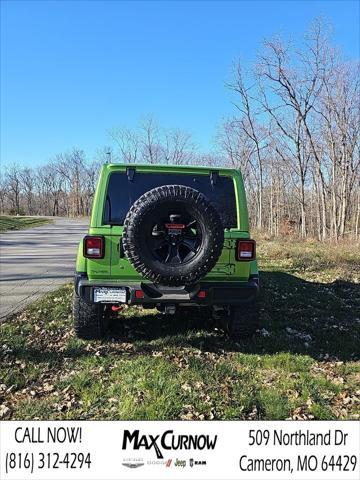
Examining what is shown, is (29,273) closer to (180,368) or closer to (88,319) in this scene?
(88,319)

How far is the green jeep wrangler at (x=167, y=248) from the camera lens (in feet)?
13.9

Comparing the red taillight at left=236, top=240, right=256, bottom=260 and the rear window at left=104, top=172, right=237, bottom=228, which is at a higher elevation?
the rear window at left=104, top=172, right=237, bottom=228

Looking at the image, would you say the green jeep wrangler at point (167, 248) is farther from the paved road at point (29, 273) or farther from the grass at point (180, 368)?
the paved road at point (29, 273)

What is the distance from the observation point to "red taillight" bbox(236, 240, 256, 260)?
15.6 feet

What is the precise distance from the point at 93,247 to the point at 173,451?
241 centimetres

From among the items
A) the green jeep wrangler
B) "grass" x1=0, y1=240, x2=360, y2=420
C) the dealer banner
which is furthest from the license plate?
Result: the dealer banner

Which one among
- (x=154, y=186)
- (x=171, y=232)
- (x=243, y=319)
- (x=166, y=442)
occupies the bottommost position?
(x=166, y=442)

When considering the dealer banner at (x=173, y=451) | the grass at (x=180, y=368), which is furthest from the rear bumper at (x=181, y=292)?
the dealer banner at (x=173, y=451)

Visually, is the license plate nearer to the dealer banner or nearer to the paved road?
the dealer banner

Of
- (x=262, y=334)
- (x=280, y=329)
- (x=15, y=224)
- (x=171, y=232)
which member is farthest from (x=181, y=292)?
(x=15, y=224)

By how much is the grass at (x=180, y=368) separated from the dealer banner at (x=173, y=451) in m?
0.69

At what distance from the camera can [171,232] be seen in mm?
4371

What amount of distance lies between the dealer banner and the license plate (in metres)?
1.78

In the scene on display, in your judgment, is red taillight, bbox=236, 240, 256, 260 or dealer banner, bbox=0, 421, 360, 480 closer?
dealer banner, bbox=0, 421, 360, 480
